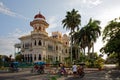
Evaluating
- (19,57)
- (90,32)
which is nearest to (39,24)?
(19,57)

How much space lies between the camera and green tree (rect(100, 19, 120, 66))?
138ft

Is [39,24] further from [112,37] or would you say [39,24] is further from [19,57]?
[112,37]

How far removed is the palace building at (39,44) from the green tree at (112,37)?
22177mm

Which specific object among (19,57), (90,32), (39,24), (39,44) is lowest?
(19,57)

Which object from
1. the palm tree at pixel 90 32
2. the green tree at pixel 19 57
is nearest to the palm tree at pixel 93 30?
the palm tree at pixel 90 32

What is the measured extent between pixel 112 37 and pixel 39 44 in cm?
2540

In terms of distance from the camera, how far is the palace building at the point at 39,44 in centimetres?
6475

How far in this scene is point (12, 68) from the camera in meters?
42.7

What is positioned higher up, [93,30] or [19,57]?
[93,30]

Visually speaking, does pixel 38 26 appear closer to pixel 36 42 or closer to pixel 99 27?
pixel 36 42

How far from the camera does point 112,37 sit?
44344 millimetres

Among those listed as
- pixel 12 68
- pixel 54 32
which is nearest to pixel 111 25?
pixel 12 68

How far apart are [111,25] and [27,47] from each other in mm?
29036

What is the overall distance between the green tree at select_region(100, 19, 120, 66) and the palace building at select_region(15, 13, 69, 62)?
22.2m
